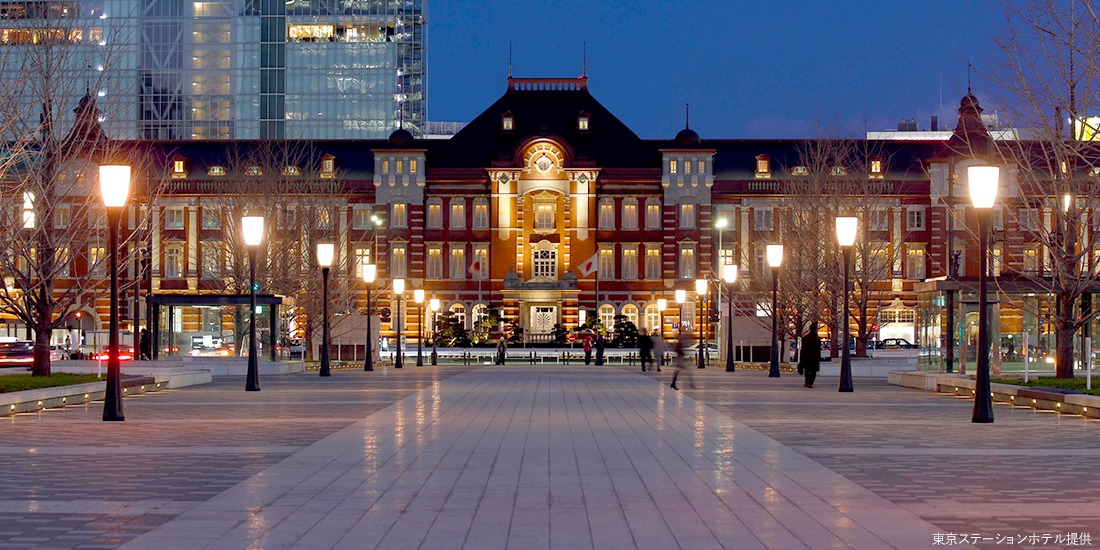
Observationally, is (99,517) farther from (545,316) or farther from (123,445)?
(545,316)

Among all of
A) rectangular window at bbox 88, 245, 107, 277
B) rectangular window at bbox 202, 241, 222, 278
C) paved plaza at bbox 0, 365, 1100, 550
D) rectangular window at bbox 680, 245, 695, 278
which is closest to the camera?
paved plaza at bbox 0, 365, 1100, 550

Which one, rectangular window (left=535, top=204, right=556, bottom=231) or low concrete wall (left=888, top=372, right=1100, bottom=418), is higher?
rectangular window (left=535, top=204, right=556, bottom=231)

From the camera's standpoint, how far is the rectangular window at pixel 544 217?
81.1 m

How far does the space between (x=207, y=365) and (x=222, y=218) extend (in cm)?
1508

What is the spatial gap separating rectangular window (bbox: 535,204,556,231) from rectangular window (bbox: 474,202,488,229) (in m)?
3.68

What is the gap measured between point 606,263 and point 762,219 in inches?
449

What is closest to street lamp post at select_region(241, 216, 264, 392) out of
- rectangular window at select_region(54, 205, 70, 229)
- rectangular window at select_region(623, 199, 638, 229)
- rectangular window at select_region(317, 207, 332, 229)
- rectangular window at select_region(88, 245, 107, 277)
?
rectangular window at select_region(88, 245, 107, 277)

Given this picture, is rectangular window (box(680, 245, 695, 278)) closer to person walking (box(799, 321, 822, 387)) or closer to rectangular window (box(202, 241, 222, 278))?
rectangular window (box(202, 241, 222, 278))

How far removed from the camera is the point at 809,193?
48656 mm

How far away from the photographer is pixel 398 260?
3246 inches

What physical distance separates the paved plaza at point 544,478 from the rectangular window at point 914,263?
209 feet

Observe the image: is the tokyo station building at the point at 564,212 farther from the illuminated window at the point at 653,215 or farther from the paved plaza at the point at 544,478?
the paved plaza at the point at 544,478

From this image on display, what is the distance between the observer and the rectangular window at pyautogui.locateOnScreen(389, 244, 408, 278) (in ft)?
270

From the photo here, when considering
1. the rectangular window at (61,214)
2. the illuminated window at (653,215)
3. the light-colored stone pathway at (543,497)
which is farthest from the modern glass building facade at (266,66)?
the light-colored stone pathway at (543,497)
